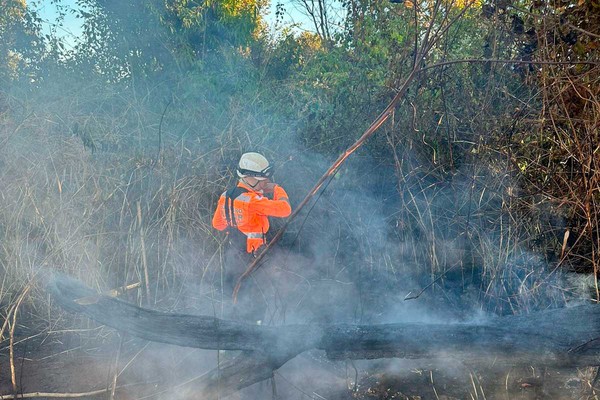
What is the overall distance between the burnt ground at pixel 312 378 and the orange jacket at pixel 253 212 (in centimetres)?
111

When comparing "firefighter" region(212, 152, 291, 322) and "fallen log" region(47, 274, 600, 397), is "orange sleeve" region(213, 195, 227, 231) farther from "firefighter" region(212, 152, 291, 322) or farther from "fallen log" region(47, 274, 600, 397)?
"fallen log" region(47, 274, 600, 397)

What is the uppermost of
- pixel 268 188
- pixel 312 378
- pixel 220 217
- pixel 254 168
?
pixel 254 168

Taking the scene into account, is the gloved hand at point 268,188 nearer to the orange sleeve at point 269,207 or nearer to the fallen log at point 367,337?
the orange sleeve at point 269,207

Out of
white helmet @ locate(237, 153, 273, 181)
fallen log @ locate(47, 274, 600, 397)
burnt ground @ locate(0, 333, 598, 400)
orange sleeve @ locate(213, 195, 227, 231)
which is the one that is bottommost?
burnt ground @ locate(0, 333, 598, 400)

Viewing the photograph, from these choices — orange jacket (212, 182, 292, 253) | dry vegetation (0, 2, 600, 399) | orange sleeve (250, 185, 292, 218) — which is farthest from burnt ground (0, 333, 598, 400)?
orange sleeve (250, 185, 292, 218)

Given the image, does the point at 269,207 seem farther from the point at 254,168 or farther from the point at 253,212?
the point at 254,168

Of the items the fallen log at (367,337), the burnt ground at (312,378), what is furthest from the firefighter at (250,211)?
the fallen log at (367,337)

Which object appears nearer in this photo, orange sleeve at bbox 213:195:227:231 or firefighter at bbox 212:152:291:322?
firefighter at bbox 212:152:291:322

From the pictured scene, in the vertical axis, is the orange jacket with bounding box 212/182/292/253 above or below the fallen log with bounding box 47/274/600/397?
above

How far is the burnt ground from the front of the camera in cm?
391

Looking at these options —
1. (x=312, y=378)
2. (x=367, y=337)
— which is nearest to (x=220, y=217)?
(x=312, y=378)

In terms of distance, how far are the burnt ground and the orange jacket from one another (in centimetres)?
111

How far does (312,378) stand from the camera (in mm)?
4254

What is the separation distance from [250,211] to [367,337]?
202cm
